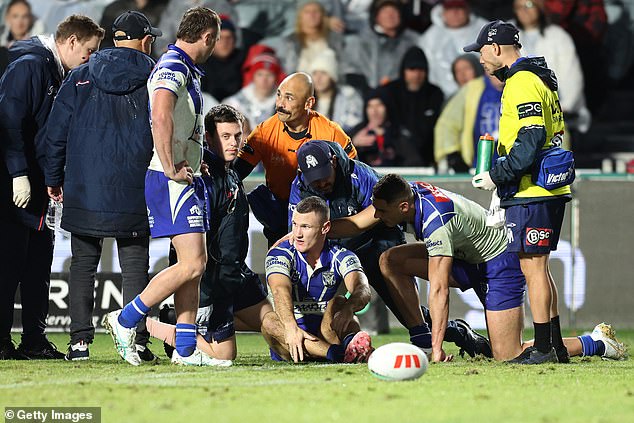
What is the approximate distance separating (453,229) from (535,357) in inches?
37.7

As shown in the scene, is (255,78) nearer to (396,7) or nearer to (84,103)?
(396,7)

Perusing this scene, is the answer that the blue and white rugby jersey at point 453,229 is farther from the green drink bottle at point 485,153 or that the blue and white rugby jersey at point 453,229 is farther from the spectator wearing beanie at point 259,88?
the spectator wearing beanie at point 259,88

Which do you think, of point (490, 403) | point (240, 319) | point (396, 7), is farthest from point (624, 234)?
point (490, 403)

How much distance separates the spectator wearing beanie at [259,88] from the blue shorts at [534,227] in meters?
6.04

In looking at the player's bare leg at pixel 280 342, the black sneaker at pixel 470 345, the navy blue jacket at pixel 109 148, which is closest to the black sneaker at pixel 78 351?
the navy blue jacket at pixel 109 148

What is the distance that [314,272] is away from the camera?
24.4ft

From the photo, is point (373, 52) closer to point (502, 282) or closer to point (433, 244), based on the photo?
point (502, 282)

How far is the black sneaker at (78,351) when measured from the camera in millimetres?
7285

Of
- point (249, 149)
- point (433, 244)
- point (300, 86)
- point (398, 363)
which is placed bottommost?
point (398, 363)

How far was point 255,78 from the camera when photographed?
42.8 ft

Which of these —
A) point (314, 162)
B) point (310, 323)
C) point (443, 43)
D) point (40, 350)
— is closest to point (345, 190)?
point (314, 162)

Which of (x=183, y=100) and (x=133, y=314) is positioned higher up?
(x=183, y=100)

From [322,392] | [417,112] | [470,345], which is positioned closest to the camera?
[322,392]

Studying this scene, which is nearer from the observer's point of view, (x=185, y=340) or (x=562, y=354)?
(x=185, y=340)
